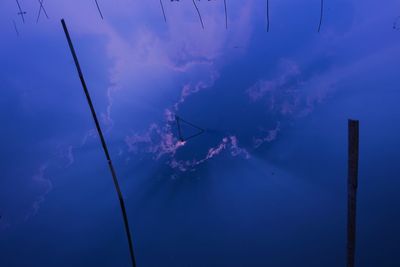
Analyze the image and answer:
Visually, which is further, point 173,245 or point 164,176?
point 173,245

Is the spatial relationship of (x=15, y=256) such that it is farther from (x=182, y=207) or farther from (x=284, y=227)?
(x=284, y=227)

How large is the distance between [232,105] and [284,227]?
2.11 metres

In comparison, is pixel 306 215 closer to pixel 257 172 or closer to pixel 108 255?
pixel 257 172

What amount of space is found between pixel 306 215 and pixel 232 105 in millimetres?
2104

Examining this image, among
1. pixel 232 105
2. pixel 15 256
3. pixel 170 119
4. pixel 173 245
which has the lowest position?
pixel 15 256

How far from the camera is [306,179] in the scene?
15.0 feet

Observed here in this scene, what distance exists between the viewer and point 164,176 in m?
4.46

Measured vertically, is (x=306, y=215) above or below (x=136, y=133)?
below

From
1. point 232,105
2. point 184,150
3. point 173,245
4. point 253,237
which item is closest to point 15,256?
point 173,245

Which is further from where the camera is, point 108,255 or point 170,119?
point 108,255

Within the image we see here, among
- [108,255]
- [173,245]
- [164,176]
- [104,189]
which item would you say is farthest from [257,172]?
[108,255]

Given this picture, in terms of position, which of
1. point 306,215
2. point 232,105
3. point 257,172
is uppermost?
point 232,105

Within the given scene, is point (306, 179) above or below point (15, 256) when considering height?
above

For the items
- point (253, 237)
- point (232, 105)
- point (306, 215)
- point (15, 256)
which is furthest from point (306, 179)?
point (15, 256)
